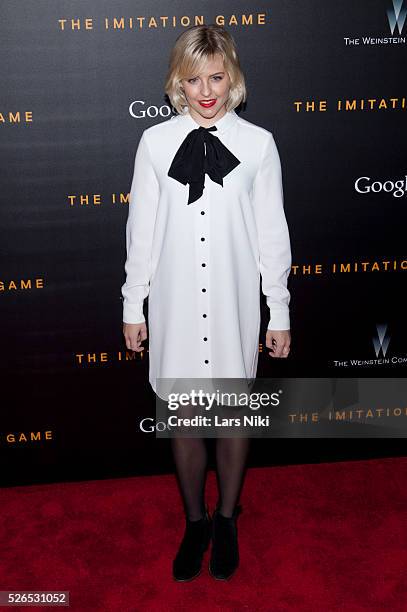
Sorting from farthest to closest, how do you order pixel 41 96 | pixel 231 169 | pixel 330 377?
pixel 330 377 → pixel 41 96 → pixel 231 169

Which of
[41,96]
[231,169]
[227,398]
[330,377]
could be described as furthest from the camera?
[330,377]

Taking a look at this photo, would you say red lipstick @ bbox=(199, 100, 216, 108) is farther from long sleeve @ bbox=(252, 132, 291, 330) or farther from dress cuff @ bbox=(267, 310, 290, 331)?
dress cuff @ bbox=(267, 310, 290, 331)

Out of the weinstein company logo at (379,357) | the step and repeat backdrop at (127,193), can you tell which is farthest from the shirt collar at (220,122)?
the weinstein company logo at (379,357)

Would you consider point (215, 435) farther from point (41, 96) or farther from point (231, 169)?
point (41, 96)

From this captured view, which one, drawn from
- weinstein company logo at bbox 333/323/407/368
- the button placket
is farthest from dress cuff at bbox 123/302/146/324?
weinstein company logo at bbox 333/323/407/368

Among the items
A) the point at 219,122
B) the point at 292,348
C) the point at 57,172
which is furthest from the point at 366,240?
the point at 57,172

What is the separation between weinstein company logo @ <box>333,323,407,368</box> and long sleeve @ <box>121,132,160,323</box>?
41.0 inches

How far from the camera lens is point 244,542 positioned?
2518 mm

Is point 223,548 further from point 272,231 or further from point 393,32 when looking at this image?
point 393,32

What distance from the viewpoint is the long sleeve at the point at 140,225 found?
2.12 meters

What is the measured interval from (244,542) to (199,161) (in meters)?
1.32

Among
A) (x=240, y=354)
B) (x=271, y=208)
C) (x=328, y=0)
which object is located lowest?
(x=240, y=354)

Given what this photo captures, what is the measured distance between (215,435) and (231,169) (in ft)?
2.83

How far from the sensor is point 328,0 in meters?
2.48
